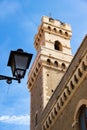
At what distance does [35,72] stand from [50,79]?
2663 millimetres

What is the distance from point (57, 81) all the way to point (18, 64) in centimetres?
1986

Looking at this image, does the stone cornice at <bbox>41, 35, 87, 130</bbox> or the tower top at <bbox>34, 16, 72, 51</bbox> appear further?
the tower top at <bbox>34, 16, 72, 51</bbox>

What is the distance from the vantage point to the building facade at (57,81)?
48.0 ft

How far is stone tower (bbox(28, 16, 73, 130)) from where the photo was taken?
79.3 feet

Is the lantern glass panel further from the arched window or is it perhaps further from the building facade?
the arched window

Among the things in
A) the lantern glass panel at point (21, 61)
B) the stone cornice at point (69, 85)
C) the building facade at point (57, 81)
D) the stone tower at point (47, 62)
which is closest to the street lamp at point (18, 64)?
the lantern glass panel at point (21, 61)

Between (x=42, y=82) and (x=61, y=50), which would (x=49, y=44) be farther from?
(x=42, y=82)

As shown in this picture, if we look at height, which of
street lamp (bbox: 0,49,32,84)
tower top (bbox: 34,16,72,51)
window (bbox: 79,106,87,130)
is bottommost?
window (bbox: 79,106,87,130)

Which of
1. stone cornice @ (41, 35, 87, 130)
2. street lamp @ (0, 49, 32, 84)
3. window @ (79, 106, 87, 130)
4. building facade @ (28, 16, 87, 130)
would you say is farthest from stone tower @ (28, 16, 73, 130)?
street lamp @ (0, 49, 32, 84)

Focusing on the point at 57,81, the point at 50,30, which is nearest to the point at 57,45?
the point at 50,30

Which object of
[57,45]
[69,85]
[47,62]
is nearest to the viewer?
[69,85]

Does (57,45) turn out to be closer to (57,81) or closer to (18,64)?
(57,81)

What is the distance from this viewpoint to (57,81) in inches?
992

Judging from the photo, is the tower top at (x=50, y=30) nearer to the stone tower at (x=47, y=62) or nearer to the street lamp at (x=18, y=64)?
the stone tower at (x=47, y=62)
